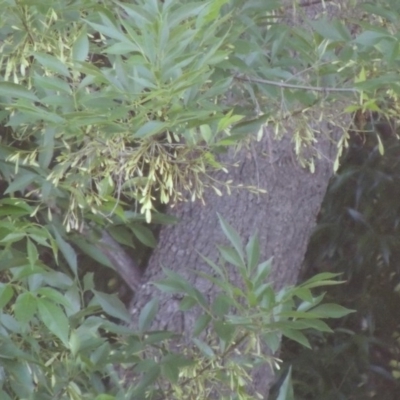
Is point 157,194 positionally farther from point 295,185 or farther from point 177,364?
point 177,364

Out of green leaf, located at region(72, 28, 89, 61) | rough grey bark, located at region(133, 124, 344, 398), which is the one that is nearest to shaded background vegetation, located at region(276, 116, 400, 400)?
rough grey bark, located at region(133, 124, 344, 398)

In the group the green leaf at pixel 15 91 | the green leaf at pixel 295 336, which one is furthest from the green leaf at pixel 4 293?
the green leaf at pixel 295 336

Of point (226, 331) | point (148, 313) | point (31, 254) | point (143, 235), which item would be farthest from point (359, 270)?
point (31, 254)

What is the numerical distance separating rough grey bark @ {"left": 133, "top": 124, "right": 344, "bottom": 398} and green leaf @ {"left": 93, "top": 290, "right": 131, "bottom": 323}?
207 millimetres

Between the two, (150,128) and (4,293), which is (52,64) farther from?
(4,293)

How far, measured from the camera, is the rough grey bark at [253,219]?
56.6 inches

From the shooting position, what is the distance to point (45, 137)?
98 centimetres

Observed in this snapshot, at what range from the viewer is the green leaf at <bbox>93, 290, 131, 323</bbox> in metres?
1.18

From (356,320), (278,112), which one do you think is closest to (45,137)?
(278,112)

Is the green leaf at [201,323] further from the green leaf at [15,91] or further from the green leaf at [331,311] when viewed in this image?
the green leaf at [15,91]

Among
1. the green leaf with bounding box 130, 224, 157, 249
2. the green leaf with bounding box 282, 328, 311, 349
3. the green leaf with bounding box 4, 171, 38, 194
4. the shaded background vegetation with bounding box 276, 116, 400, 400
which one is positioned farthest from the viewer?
the shaded background vegetation with bounding box 276, 116, 400, 400

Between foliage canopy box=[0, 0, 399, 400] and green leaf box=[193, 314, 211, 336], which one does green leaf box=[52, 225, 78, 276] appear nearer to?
foliage canopy box=[0, 0, 399, 400]

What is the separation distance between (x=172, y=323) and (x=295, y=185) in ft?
1.09

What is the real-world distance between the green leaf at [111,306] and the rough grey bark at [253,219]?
207 mm
